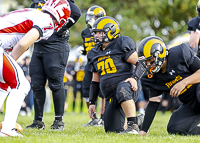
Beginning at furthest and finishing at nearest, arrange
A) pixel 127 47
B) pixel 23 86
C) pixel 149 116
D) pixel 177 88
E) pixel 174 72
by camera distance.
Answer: pixel 127 47
pixel 149 116
pixel 174 72
pixel 177 88
pixel 23 86

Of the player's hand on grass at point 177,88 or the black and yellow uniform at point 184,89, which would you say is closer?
the player's hand on grass at point 177,88

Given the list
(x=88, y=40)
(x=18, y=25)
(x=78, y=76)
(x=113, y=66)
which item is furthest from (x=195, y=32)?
(x=78, y=76)

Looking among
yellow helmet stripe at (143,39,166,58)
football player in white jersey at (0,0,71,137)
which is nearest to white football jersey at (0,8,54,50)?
football player in white jersey at (0,0,71,137)

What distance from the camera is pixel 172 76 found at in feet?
14.7

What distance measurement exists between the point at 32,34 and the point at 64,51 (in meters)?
1.78

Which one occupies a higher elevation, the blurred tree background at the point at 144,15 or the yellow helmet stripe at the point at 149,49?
the blurred tree background at the point at 144,15

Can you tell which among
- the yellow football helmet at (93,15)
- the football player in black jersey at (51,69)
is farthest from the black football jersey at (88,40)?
the football player in black jersey at (51,69)

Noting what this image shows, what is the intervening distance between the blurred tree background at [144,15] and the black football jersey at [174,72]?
44.2ft

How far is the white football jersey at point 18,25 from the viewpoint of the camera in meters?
4.02

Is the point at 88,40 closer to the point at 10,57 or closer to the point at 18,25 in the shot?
the point at 18,25

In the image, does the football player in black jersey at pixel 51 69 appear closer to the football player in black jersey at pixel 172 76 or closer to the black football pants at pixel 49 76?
the black football pants at pixel 49 76

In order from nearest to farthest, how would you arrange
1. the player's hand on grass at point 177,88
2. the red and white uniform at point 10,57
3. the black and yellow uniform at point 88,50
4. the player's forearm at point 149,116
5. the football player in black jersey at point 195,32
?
the red and white uniform at point 10,57, the player's hand on grass at point 177,88, the player's forearm at point 149,116, the football player in black jersey at point 195,32, the black and yellow uniform at point 88,50

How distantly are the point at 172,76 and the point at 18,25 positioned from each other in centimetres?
200

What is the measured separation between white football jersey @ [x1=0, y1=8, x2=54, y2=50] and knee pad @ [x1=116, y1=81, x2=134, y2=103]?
1190 millimetres
